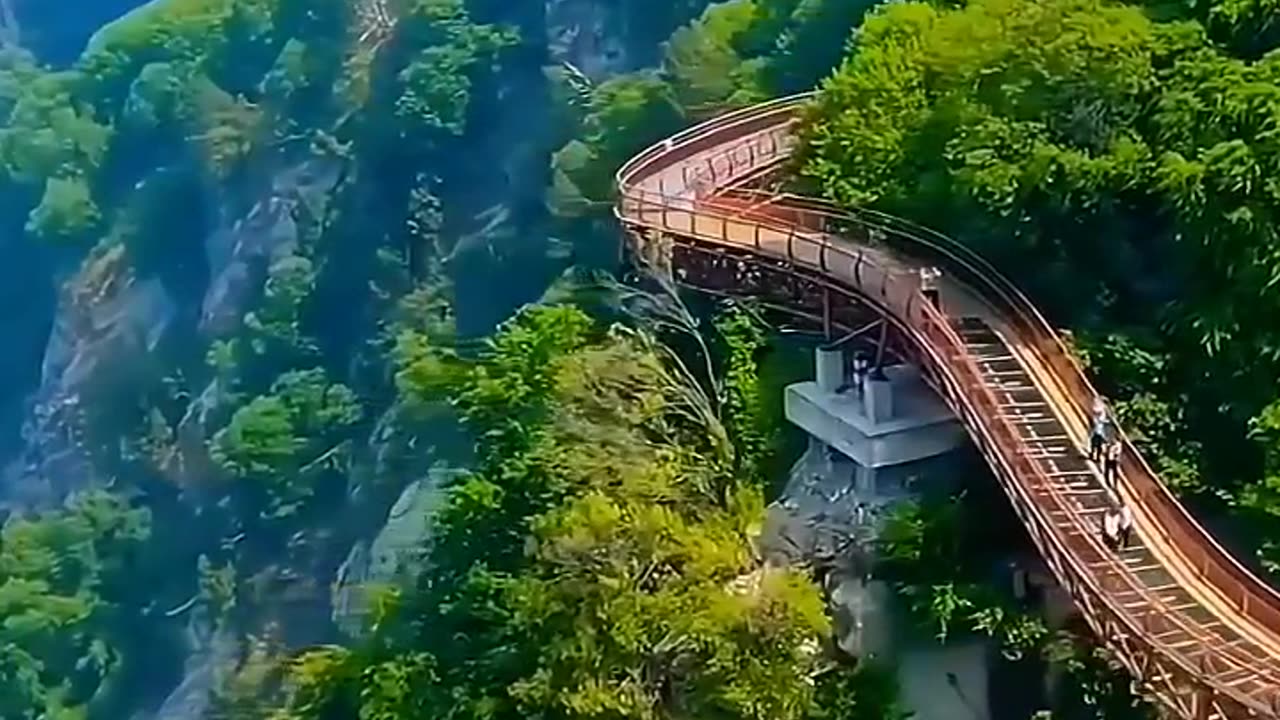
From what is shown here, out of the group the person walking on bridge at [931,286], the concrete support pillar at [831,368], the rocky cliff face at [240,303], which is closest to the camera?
the person walking on bridge at [931,286]

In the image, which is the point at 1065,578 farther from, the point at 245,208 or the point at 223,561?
the point at 245,208

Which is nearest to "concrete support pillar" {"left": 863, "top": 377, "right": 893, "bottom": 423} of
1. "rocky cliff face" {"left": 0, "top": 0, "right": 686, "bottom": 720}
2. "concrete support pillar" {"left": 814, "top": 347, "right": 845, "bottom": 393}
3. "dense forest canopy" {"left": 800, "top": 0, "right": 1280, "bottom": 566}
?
"concrete support pillar" {"left": 814, "top": 347, "right": 845, "bottom": 393}

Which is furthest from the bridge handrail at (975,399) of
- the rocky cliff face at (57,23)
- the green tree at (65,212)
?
the rocky cliff face at (57,23)

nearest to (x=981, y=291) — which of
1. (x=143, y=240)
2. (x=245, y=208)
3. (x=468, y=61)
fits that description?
(x=468, y=61)

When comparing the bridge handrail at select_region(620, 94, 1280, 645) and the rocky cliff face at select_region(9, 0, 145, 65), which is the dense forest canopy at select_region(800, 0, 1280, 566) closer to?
the bridge handrail at select_region(620, 94, 1280, 645)

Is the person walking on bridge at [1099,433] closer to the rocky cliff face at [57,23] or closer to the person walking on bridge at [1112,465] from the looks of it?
the person walking on bridge at [1112,465]

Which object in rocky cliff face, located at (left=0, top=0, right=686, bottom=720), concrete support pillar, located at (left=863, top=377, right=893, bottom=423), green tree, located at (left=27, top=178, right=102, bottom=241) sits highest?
green tree, located at (left=27, top=178, right=102, bottom=241)

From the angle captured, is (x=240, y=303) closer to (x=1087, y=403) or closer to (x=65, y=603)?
(x=65, y=603)
